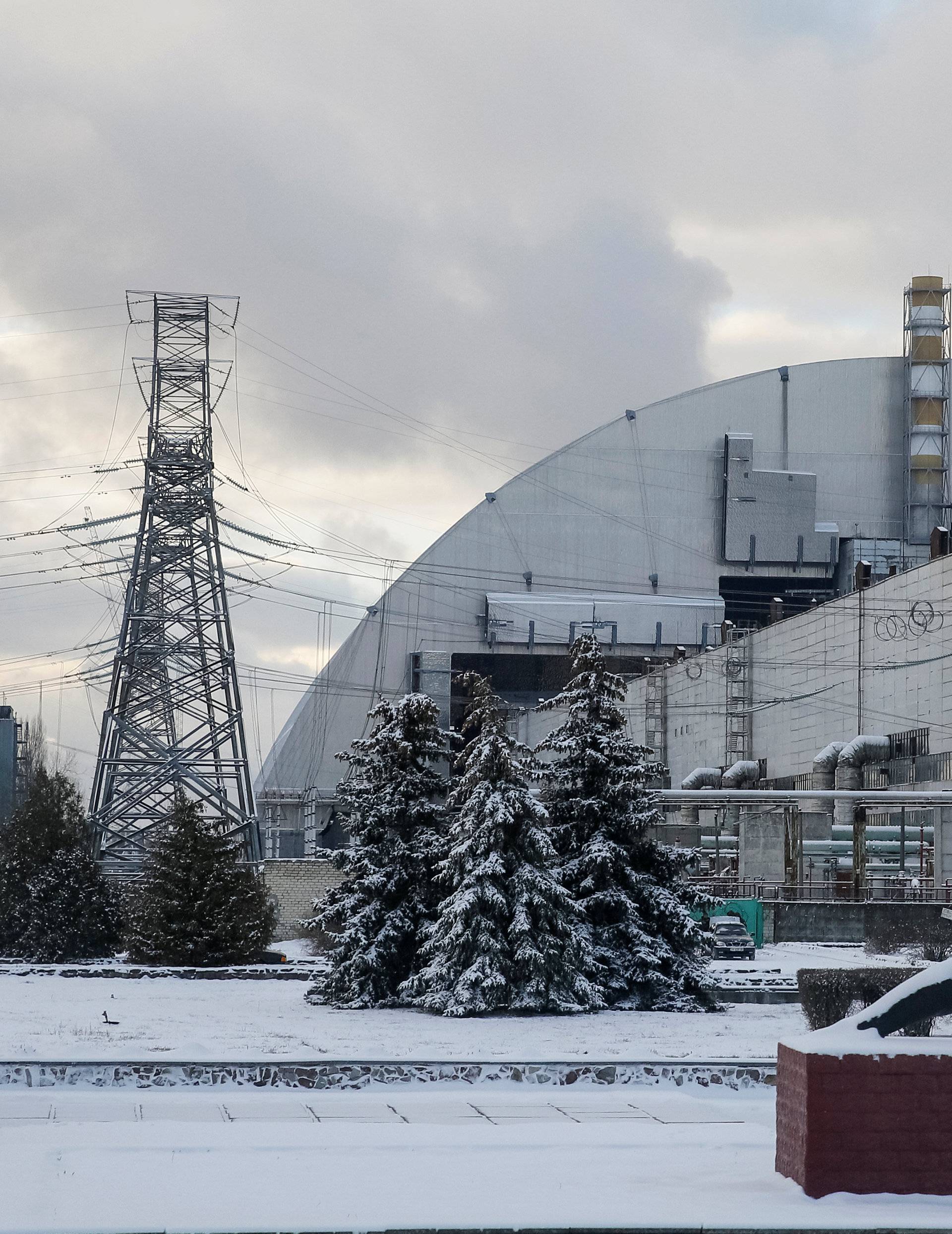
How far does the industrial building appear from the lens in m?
69.1

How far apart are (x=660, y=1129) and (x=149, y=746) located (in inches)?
1356

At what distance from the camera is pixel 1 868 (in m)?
32.0

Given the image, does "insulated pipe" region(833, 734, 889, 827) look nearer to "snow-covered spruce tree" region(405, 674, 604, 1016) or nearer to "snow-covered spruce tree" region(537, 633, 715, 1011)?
"snow-covered spruce tree" region(537, 633, 715, 1011)

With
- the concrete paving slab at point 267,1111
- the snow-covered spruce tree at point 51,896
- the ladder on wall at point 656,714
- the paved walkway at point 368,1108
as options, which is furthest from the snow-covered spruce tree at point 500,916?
the ladder on wall at point 656,714

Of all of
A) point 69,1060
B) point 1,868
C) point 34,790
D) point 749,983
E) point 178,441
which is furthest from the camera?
point 178,441

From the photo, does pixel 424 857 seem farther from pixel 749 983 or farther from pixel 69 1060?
pixel 69 1060

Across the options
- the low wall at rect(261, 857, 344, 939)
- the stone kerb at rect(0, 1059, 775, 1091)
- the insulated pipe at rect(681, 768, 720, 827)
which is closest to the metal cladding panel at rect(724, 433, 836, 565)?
the insulated pipe at rect(681, 768, 720, 827)

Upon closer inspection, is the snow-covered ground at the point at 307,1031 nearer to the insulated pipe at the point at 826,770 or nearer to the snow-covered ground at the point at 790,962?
the snow-covered ground at the point at 790,962

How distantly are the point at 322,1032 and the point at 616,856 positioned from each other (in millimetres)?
5716

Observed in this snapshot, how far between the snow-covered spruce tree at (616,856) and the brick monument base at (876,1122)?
13782mm

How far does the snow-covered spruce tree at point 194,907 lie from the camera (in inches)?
1122

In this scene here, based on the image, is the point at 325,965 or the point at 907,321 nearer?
the point at 325,965

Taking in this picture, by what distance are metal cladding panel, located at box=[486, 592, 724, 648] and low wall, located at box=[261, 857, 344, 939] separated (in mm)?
25703

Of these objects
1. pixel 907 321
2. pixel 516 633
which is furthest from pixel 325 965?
pixel 907 321
